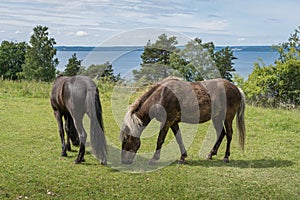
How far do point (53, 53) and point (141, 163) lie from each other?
44337 millimetres

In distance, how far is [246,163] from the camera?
7.59 meters

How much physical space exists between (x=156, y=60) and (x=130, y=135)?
2.61 metres

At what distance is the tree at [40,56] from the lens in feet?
155

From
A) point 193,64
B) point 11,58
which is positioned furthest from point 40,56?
point 193,64

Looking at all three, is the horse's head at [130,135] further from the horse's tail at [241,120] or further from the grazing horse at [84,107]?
the horse's tail at [241,120]

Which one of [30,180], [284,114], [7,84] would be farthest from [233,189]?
[7,84]

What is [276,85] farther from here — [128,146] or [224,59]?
[224,59]

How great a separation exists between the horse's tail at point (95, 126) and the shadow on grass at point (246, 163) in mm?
1905

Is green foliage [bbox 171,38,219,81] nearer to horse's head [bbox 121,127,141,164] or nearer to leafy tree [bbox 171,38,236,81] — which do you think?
leafy tree [bbox 171,38,236,81]

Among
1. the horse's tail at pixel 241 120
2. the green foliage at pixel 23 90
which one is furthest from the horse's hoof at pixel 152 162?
the green foliage at pixel 23 90

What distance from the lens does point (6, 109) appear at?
44.2 ft

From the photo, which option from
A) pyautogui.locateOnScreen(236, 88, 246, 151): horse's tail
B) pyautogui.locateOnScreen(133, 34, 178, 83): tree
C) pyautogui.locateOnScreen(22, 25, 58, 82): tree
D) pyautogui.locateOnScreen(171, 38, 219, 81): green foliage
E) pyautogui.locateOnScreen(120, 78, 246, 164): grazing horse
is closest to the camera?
pyautogui.locateOnScreen(120, 78, 246, 164): grazing horse

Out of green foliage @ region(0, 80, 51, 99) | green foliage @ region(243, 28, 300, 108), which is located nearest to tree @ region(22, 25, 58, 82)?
green foliage @ region(0, 80, 51, 99)

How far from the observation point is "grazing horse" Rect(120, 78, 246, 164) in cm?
720
